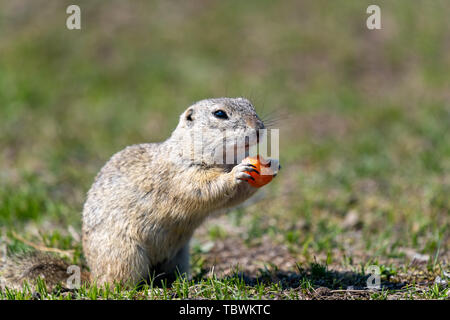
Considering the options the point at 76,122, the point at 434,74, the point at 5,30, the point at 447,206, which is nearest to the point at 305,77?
the point at 434,74

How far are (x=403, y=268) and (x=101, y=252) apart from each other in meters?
2.56

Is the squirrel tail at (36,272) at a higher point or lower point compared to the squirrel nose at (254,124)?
lower

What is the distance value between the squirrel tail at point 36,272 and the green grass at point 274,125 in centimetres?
21

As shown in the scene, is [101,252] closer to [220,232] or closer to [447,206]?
[220,232]

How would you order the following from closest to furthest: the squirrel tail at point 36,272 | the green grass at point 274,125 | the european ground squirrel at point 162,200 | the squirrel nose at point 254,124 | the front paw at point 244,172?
the front paw at point 244,172
the squirrel nose at point 254,124
the european ground squirrel at point 162,200
the squirrel tail at point 36,272
the green grass at point 274,125

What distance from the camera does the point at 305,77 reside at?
35.9ft

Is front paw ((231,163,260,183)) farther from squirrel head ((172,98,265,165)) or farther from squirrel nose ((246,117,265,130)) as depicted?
squirrel nose ((246,117,265,130))

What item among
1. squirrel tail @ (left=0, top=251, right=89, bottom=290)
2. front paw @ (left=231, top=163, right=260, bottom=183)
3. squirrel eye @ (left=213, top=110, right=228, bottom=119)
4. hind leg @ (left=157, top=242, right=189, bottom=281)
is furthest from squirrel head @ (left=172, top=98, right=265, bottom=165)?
squirrel tail @ (left=0, top=251, right=89, bottom=290)

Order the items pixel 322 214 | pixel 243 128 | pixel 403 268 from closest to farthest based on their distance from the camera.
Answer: pixel 243 128 → pixel 403 268 → pixel 322 214

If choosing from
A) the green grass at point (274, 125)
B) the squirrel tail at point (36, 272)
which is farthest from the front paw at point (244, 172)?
the squirrel tail at point (36, 272)

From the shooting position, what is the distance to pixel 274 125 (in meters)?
7.92

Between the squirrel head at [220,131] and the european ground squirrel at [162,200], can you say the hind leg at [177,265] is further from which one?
the squirrel head at [220,131]

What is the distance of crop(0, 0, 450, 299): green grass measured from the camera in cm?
493

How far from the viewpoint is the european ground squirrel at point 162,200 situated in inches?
160
